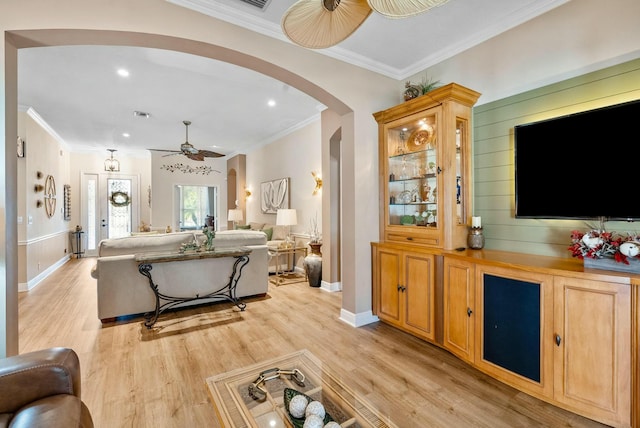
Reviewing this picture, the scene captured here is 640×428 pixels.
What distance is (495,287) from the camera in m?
2.23

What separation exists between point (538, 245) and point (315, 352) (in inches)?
85.2

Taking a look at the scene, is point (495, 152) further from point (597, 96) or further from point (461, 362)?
point (461, 362)

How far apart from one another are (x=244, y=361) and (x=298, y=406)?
4.87 feet

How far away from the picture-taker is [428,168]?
120 inches

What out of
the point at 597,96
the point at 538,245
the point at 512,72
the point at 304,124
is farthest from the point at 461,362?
the point at 304,124

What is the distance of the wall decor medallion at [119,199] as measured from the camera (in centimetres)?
853

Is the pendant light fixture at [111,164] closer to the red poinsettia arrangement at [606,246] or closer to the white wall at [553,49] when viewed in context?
the white wall at [553,49]

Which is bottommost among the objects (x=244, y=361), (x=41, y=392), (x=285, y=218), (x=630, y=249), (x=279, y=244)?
(x=244, y=361)

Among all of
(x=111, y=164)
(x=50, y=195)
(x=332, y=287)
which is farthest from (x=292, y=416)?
(x=111, y=164)

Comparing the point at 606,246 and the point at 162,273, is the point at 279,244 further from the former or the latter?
the point at 606,246

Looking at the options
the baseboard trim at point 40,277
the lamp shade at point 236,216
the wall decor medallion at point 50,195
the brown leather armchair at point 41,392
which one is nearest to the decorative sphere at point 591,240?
the brown leather armchair at point 41,392

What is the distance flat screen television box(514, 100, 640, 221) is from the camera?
6.38 feet

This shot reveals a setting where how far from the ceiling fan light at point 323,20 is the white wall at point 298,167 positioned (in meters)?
3.74

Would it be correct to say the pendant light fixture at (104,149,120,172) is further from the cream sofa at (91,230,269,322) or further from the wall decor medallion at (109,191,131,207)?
the cream sofa at (91,230,269,322)
